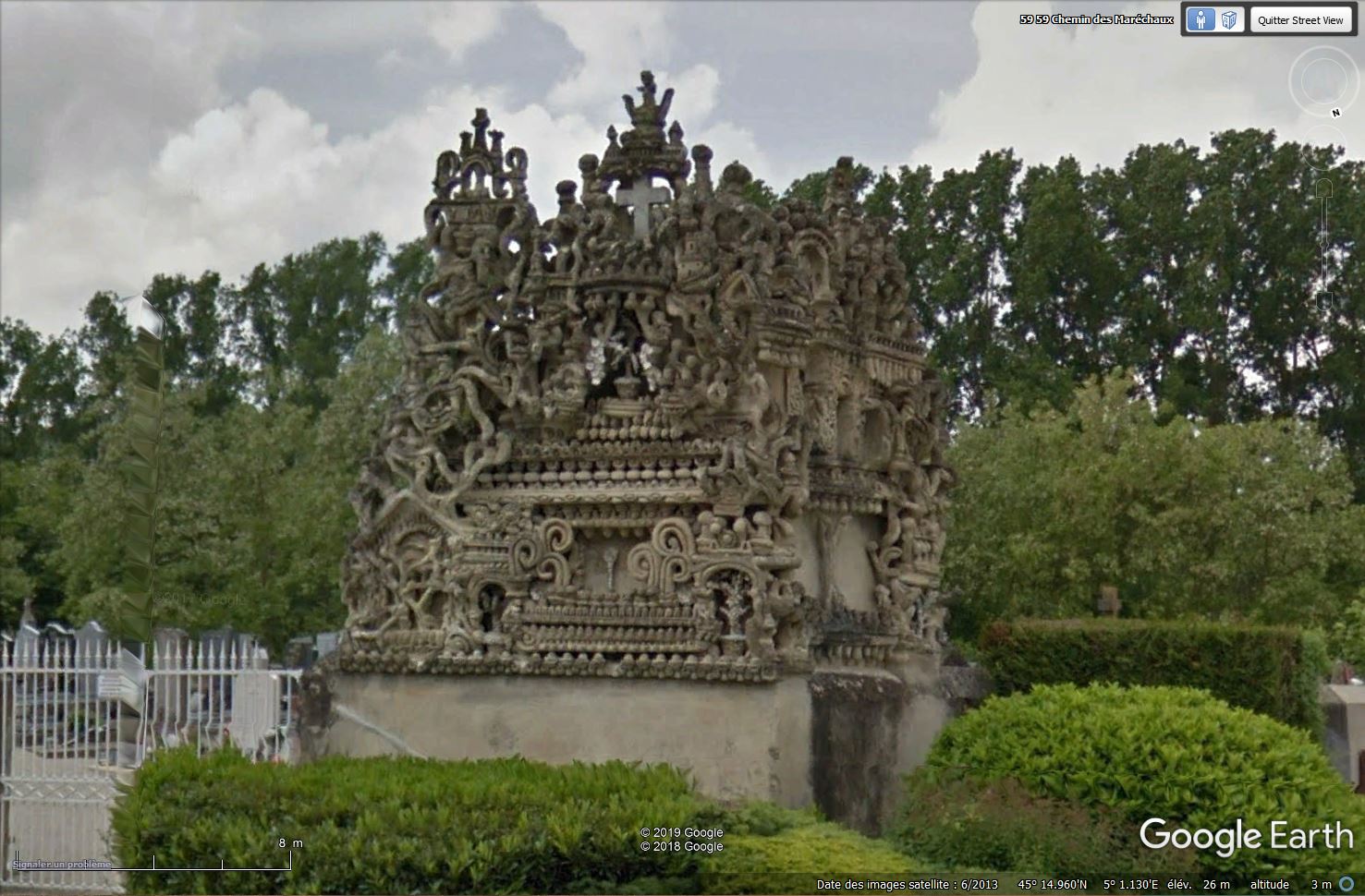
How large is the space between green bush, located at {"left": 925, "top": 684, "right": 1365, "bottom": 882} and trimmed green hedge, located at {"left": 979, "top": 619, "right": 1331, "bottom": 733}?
3753 mm

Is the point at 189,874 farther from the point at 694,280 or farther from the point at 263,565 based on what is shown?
the point at 263,565

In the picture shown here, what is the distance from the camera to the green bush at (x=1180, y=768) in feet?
36.1

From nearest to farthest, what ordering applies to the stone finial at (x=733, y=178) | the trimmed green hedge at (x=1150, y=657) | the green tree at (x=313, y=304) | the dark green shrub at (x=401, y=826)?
the dark green shrub at (x=401, y=826) < the stone finial at (x=733, y=178) < the trimmed green hedge at (x=1150, y=657) < the green tree at (x=313, y=304)

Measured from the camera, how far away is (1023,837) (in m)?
11.0

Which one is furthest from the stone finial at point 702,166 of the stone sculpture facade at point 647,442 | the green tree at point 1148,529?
the green tree at point 1148,529

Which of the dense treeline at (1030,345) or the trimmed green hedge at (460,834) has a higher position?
the dense treeline at (1030,345)

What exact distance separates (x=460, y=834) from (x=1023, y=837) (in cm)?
332

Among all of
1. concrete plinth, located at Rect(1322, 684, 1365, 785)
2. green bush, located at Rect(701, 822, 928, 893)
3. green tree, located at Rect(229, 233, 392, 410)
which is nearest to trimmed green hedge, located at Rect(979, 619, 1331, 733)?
concrete plinth, located at Rect(1322, 684, 1365, 785)

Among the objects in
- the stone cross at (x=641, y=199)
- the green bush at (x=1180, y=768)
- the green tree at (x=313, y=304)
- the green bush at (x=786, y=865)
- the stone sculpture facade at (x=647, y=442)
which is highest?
the green tree at (x=313, y=304)

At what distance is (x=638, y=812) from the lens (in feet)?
33.3

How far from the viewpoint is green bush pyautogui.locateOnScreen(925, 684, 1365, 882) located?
11016 millimetres

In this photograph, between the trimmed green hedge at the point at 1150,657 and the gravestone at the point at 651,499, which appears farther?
the trimmed green hedge at the point at 1150,657

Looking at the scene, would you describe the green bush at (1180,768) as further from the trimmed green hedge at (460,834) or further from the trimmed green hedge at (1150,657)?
the trimmed green hedge at (1150,657)

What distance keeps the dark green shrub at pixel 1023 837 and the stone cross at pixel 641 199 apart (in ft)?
14.8
